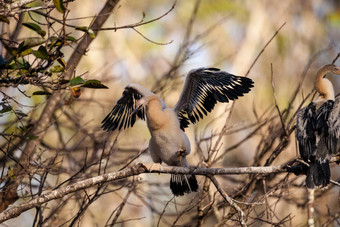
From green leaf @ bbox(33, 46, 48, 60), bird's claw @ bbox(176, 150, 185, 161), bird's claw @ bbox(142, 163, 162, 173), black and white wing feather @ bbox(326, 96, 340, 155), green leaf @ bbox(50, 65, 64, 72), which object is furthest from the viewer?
bird's claw @ bbox(176, 150, 185, 161)

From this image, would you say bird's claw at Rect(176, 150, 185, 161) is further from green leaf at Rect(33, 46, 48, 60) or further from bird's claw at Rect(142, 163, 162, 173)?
green leaf at Rect(33, 46, 48, 60)

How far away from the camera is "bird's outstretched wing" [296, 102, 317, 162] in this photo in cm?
451

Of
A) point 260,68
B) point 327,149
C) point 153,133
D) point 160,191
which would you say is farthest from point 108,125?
point 260,68

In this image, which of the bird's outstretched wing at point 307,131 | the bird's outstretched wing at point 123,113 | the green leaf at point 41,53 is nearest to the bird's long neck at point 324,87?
the bird's outstretched wing at point 307,131

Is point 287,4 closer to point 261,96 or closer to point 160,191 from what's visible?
point 261,96

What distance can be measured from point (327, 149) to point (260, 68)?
13.4 metres

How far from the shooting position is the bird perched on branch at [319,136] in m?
4.34

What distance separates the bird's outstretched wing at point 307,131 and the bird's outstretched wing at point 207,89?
0.55 metres

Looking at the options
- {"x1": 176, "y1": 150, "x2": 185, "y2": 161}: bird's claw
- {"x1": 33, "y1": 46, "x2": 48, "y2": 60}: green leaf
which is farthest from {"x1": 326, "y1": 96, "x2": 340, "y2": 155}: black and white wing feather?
{"x1": 33, "y1": 46, "x2": 48, "y2": 60}: green leaf

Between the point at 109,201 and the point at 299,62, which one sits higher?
the point at 299,62

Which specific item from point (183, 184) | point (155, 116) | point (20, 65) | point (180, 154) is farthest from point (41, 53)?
point (183, 184)

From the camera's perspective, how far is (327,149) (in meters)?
4.50

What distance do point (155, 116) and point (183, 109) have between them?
49 centimetres

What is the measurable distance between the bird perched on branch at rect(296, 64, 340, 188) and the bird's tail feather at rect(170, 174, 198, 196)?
106 centimetres
